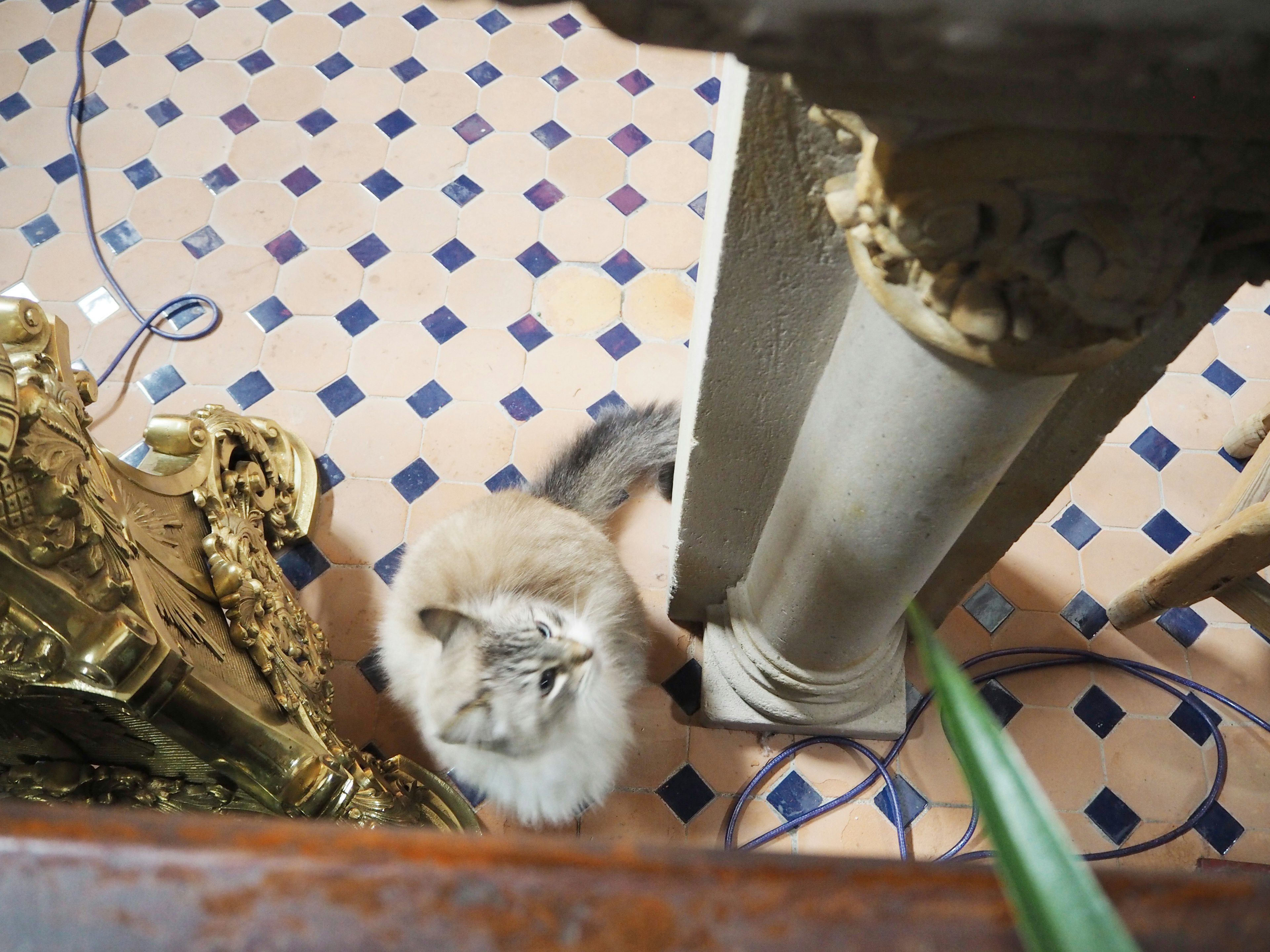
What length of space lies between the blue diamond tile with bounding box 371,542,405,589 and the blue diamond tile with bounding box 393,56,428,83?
1.60 metres

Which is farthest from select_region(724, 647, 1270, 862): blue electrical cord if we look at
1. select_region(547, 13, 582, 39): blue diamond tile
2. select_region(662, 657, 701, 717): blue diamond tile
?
select_region(547, 13, 582, 39): blue diamond tile

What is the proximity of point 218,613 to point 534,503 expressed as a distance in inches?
24.2

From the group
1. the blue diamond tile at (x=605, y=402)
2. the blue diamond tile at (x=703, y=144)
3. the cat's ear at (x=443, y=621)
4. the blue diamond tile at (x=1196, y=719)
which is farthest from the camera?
the blue diamond tile at (x=703, y=144)

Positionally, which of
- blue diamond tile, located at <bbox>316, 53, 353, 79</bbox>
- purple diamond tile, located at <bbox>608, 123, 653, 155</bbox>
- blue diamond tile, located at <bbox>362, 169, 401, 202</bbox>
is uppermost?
blue diamond tile, located at <bbox>316, 53, 353, 79</bbox>

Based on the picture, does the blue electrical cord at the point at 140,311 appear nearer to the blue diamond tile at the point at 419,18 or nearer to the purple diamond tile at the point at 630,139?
the blue diamond tile at the point at 419,18

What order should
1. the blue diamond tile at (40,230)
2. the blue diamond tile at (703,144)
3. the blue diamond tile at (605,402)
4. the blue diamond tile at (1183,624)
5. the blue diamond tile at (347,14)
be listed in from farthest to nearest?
the blue diamond tile at (347,14)
the blue diamond tile at (703,144)
the blue diamond tile at (40,230)
the blue diamond tile at (605,402)
the blue diamond tile at (1183,624)

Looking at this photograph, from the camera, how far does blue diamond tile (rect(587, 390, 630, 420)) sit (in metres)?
2.04

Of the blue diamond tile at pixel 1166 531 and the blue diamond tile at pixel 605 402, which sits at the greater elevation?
the blue diamond tile at pixel 605 402

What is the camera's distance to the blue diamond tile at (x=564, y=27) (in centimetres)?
258

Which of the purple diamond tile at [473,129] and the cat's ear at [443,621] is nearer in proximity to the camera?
the cat's ear at [443,621]

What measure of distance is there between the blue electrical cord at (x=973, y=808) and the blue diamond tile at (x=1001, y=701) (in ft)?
0.07

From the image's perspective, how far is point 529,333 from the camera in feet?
7.02

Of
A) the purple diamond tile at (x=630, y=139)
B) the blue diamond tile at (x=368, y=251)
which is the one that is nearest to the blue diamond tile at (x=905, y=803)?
the blue diamond tile at (x=368, y=251)

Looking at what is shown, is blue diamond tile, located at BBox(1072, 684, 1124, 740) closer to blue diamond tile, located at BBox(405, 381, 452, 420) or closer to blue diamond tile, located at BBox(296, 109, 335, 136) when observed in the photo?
blue diamond tile, located at BBox(405, 381, 452, 420)
